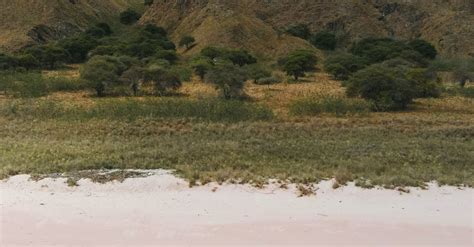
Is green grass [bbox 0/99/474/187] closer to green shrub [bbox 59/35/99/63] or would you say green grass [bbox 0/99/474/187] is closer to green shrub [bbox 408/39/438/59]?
green shrub [bbox 59/35/99/63]

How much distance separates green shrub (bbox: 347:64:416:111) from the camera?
3031cm

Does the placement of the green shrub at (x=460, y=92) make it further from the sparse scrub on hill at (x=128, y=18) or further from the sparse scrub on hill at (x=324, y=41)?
the sparse scrub on hill at (x=128, y=18)

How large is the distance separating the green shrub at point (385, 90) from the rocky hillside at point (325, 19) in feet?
106

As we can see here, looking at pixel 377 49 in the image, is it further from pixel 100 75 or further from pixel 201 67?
pixel 100 75

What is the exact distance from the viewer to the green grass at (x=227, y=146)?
14.4m

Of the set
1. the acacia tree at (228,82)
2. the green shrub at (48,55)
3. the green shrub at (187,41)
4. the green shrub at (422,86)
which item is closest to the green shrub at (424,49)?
the green shrub at (187,41)

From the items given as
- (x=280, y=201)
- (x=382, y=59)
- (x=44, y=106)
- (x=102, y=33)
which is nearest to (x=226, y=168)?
(x=280, y=201)

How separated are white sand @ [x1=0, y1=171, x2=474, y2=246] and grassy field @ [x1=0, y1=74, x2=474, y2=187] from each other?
1006 mm

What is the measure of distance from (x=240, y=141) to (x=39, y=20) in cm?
5877

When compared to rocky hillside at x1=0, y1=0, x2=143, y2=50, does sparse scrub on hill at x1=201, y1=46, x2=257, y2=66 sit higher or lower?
lower

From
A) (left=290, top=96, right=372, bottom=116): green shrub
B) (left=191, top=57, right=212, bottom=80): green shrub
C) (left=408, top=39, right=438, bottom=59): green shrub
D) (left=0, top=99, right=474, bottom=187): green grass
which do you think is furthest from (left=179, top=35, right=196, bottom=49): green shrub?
(left=0, top=99, right=474, bottom=187): green grass

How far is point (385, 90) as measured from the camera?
3088 centimetres

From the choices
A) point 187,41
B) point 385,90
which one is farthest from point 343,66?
point 187,41

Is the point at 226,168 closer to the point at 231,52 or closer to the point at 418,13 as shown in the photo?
the point at 231,52
